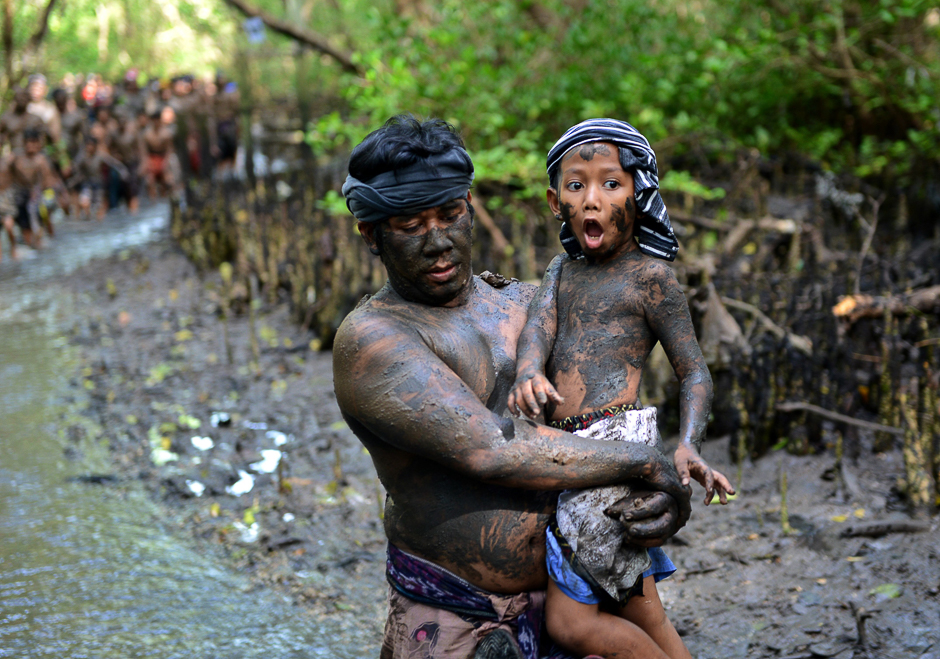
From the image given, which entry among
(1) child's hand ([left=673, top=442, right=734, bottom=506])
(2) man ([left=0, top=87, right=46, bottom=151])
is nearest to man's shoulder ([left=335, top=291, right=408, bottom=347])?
(1) child's hand ([left=673, top=442, right=734, bottom=506])

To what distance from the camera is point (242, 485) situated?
5145mm

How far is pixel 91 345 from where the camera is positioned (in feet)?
26.6

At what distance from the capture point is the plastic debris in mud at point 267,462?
537cm

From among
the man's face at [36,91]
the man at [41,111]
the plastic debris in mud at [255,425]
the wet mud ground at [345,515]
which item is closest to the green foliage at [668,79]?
the wet mud ground at [345,515]

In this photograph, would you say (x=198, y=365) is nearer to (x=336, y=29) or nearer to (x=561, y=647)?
(x=561, y=647)

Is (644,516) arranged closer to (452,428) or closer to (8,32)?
(452,428)

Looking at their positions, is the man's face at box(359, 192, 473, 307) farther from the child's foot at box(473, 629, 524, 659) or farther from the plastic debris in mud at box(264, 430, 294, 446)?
the plastic debris in mud at box(264, 430, 294, 446)

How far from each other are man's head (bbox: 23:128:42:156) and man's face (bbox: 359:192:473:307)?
473 inches

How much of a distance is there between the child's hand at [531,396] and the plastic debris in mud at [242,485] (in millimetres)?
3388

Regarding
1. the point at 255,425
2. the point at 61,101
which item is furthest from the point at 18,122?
the point at 255,425

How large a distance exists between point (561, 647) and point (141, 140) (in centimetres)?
1533

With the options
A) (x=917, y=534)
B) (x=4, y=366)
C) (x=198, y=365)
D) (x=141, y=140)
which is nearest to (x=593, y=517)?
(x=917, y=534)

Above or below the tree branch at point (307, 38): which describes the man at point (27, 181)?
below

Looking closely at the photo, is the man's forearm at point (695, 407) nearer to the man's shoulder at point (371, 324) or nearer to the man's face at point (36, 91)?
the man's shoulder at point (371, 324)
